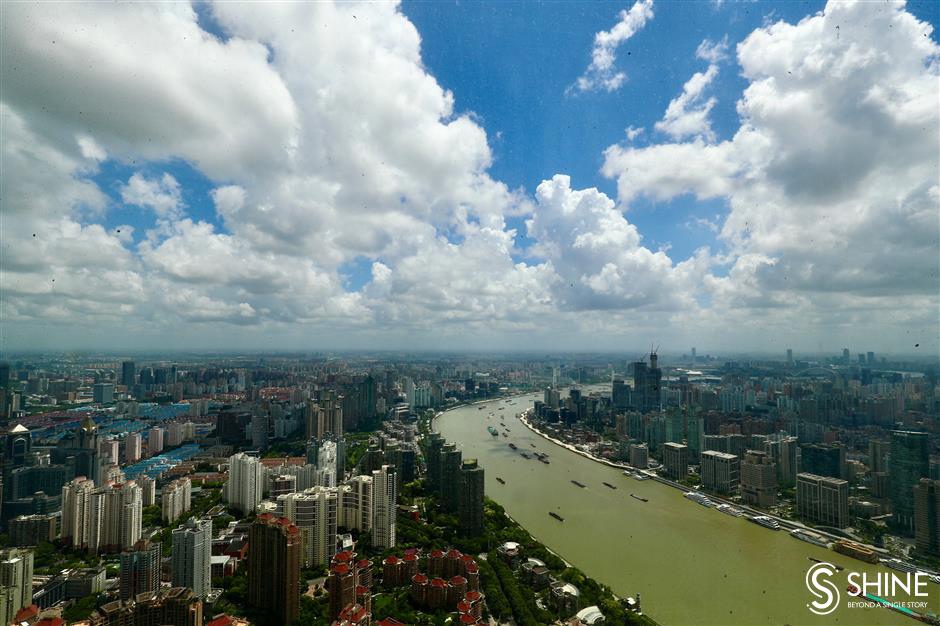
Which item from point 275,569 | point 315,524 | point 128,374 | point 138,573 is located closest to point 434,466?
point 315,524

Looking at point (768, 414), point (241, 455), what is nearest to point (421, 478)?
point (241, 455)

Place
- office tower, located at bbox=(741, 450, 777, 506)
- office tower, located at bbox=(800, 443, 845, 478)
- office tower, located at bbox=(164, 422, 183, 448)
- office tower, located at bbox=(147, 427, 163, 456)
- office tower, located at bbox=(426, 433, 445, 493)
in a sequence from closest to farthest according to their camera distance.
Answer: office tower, located at bbox=(741, 450, 777, 506) < office tower, located at bbox=(426, 433, 445, 493) < office tower, located at bbox=(800, 443, 845, 478) < office tower, located at bbox=(147, 427, 163, 456) < office tower, located at bbox=(164, 422, 183, 448)

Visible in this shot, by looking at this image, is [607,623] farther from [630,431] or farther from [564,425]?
[564,425]

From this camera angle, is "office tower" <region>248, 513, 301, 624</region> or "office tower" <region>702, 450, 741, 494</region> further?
"office tower" <region>702, 450, 741, 494</region>

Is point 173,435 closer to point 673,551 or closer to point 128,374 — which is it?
point 128,374

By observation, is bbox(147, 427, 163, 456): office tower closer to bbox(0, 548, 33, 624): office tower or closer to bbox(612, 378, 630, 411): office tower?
bbox(0, 548, 33, 624): office tower

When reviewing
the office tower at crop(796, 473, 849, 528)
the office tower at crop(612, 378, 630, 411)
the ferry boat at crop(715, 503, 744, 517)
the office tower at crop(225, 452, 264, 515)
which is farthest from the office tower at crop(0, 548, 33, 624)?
the office tower at crop(612, 378, 630, 411)

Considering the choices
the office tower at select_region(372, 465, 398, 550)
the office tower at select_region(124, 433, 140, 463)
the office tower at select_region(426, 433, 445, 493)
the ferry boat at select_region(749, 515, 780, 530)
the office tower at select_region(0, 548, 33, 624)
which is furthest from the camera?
the office tower at select_region(124, 433, 140, 463)
